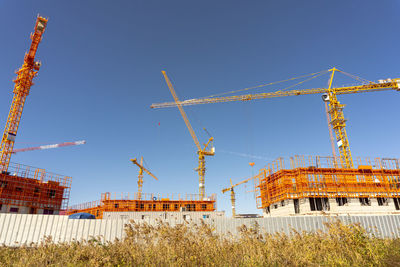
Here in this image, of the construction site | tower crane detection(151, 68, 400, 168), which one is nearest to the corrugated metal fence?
the construction site

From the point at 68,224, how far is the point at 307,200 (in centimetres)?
2625

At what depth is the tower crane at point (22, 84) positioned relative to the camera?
153 ft

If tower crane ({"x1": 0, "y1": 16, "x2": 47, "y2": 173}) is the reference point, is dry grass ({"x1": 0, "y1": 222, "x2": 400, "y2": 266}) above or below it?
below

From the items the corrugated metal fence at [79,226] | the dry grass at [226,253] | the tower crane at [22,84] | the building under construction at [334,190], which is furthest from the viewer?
the tower crane at [22,84]

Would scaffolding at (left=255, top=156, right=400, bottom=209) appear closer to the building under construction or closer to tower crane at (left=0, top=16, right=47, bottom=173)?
the building under construction

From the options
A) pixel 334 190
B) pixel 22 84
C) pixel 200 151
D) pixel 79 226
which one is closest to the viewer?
pixel 79 226

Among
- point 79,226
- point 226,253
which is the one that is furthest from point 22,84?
point 226,253

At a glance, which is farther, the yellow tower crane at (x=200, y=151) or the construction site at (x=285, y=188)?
the yellow tower crane at (x=200, y=151)

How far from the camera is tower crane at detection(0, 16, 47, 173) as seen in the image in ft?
153

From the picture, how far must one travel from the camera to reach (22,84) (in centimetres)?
4975

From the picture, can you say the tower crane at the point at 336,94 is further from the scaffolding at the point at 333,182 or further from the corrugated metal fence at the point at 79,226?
the corrugated metal fence at the point at 79,226

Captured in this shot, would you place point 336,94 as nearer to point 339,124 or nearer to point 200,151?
point 339,124

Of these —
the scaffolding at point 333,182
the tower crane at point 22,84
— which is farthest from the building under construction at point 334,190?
the tower crane at point 22,84

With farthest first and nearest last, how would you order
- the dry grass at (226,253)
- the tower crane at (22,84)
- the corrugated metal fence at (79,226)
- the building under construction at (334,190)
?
the tower crane at (22,84)
the building under construction at (334,190)
the corrugated metal fence at (79,226)
the dry grass at (226,253)
